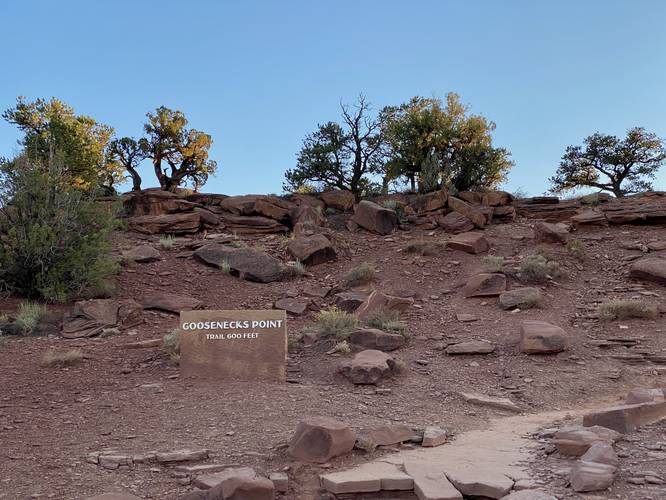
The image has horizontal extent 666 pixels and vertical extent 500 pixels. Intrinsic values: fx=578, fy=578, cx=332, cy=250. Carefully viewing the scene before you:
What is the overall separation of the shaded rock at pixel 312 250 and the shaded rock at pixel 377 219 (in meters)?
2.72

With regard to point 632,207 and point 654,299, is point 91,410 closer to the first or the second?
point 654,299

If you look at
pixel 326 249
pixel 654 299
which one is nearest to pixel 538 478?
pixel 654 299

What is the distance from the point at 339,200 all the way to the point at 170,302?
405 inches

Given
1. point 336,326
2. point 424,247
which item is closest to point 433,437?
point 336,326

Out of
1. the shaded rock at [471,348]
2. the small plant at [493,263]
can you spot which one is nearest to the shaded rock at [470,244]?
the small plant at [493,263]

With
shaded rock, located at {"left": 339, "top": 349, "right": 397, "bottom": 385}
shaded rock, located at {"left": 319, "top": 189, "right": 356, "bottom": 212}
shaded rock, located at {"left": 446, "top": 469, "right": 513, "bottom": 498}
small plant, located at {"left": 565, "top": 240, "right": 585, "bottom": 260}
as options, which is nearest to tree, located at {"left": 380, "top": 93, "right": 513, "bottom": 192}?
shaded rock, located at {"left": 319, "top": 189, "right": 356, "bottom": 212}

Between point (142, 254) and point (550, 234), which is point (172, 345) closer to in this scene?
point (142, 254)

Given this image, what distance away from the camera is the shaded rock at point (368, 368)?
8.80 meters

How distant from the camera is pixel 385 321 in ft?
38.4

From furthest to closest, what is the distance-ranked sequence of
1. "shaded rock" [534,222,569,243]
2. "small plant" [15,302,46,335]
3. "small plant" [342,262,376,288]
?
"shaded rock" [534,222,569,243] → "small plant" [342,262,376,288] → "small plant" [15,302,46,335]

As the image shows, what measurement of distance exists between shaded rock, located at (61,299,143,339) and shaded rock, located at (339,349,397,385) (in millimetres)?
5144

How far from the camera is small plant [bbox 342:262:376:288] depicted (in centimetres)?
1545

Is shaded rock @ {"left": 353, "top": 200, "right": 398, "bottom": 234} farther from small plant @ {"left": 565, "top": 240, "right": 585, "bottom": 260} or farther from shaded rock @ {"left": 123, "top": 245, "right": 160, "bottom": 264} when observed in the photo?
shaded rock @ {"left": 123, "top": 245, "right": 160, "bottom": 264}

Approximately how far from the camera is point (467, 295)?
13.9 meters
